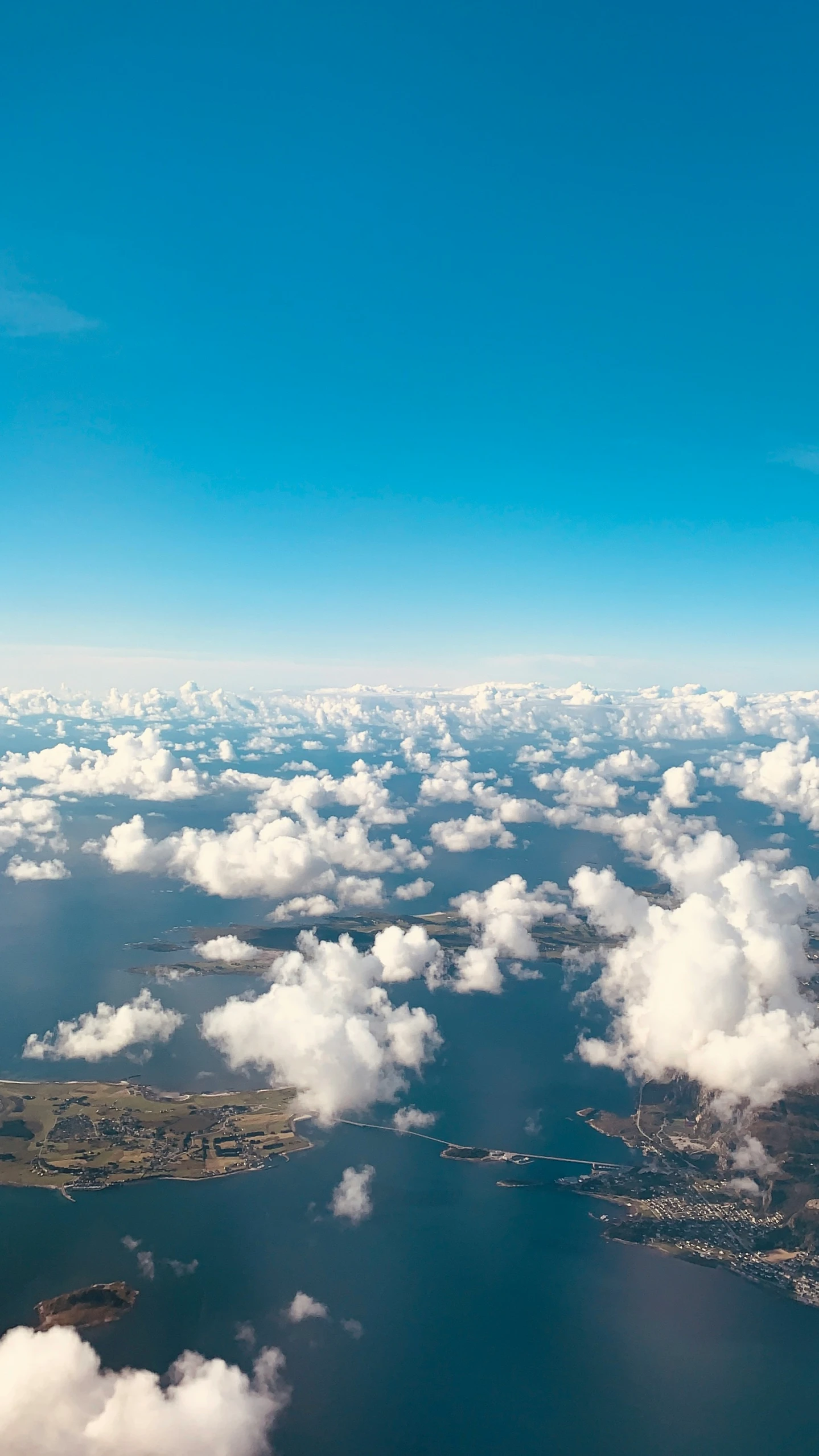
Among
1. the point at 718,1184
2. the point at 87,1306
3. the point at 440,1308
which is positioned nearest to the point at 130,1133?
the point at 87,1306

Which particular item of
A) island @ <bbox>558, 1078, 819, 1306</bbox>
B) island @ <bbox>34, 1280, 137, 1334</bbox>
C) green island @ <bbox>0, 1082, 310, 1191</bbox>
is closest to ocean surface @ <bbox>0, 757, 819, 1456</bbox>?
island @ <bbox>34, 1280, 137, 1334</bbox>

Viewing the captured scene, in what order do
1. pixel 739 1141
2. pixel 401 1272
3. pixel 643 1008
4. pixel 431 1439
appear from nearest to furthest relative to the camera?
pixel 431 1439, pixel 401 1272, pixel 739 1141, pixel 643 1008

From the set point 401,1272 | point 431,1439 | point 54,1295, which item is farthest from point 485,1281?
point 54,1295

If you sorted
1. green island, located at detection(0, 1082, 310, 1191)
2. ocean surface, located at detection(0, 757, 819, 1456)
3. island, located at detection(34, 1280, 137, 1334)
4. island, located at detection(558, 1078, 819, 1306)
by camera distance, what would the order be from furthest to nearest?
green island, located at detection(0, 1082, 310, 1191), island, located at detection(558, 1078, 819, 1306), island, located at detection(34, 1280, 137, 1334), ocean surface, located at detection(0, 757, 819, 1456)

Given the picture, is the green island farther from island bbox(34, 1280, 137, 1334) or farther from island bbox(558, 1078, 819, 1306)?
island bbox(558, 1078, 819, 1306)

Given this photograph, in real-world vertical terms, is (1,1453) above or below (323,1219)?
above

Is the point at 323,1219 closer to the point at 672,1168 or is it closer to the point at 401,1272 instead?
the point at 401,1272

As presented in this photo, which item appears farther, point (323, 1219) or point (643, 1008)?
point (643, 1008)
